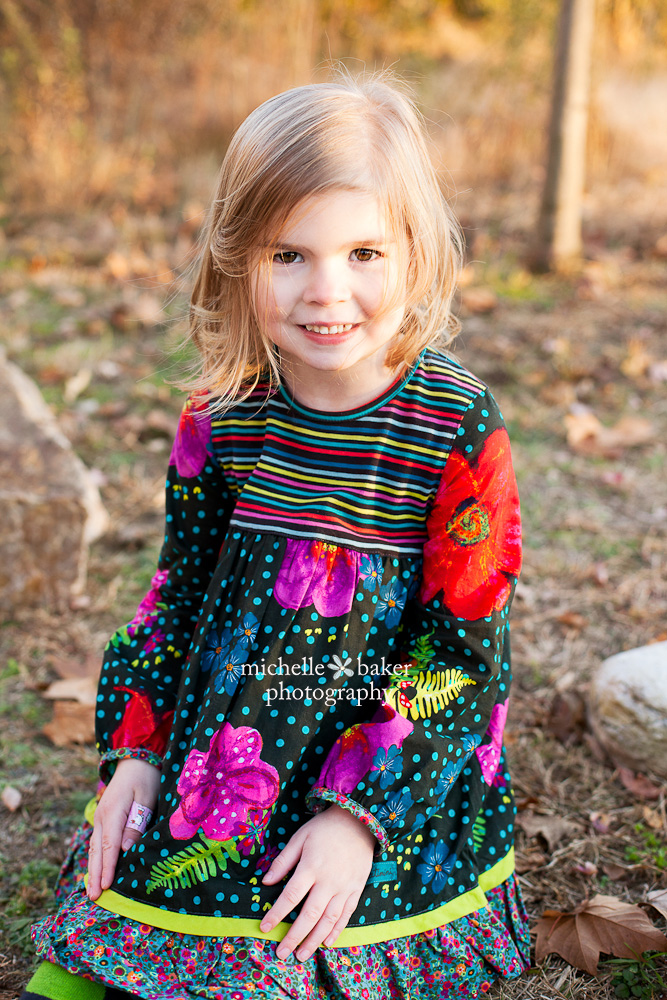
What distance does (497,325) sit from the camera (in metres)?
4.11

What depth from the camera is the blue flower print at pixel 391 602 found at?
1.34 m

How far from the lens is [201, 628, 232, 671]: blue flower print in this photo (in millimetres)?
1351

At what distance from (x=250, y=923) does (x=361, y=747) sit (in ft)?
0.98

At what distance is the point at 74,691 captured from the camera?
82.3 inches

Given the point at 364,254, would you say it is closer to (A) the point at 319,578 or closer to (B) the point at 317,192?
(B) the point at 317,192

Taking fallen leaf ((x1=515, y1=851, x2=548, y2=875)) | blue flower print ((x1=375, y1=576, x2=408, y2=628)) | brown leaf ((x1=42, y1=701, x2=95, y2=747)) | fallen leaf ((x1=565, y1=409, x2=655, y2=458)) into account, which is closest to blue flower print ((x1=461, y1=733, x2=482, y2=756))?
blue flower print ((x1=375, y1=576, x2=408, y2=628))

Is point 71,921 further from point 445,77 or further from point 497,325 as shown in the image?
point 445,77

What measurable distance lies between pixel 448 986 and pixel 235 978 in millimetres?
370

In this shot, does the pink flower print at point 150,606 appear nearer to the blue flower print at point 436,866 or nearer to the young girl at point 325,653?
the young girl at point 325,653

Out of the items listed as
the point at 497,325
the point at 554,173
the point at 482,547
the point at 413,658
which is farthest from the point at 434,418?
the point at 554,173

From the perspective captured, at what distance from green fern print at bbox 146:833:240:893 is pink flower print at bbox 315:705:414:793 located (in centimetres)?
17

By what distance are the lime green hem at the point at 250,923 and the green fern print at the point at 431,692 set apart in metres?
0.31

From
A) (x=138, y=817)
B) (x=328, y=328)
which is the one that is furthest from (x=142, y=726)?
(x=328, y=328)

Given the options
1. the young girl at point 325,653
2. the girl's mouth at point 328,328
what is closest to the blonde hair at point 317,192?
the young girl at point 325,653
